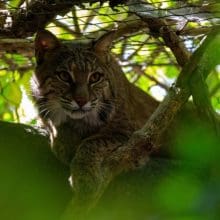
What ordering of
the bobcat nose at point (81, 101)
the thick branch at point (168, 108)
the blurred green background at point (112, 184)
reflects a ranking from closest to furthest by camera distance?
the blurred green background at point (112, 184) → the thick branch at point (168, 108) → the bobcat nose at point (81, 101)

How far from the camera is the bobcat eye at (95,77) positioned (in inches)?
117

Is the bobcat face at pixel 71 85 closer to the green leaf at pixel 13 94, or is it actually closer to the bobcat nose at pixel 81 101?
the bobcat nose at pixel 81 101

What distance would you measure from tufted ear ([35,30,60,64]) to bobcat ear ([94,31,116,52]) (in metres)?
0.20

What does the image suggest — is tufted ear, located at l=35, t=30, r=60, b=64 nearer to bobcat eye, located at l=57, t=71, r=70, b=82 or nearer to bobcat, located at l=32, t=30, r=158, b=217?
bobcat, located at l=32, t=30, r=158, b=217

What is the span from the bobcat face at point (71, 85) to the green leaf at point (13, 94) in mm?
563

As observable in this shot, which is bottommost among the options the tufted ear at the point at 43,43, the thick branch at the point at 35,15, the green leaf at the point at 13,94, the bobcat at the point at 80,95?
the green leaf at the point at 13,94

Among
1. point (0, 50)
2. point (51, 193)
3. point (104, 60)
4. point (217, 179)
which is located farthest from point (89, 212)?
point (0, 50)

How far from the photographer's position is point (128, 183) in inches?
93.5

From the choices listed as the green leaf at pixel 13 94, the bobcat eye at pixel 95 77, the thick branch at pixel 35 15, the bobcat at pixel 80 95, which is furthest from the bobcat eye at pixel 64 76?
the green leaf at pixel 13 94

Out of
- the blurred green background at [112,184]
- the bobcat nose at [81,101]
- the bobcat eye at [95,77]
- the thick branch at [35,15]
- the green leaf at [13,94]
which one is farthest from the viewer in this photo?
the green leaf at [13,94]

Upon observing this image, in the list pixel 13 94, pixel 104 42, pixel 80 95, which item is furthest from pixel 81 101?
pixel 13 94

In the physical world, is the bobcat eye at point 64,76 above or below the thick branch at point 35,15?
below

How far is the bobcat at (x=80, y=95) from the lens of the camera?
2.88 m

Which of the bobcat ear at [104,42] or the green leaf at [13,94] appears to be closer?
the bobcat ear at [104,42]
